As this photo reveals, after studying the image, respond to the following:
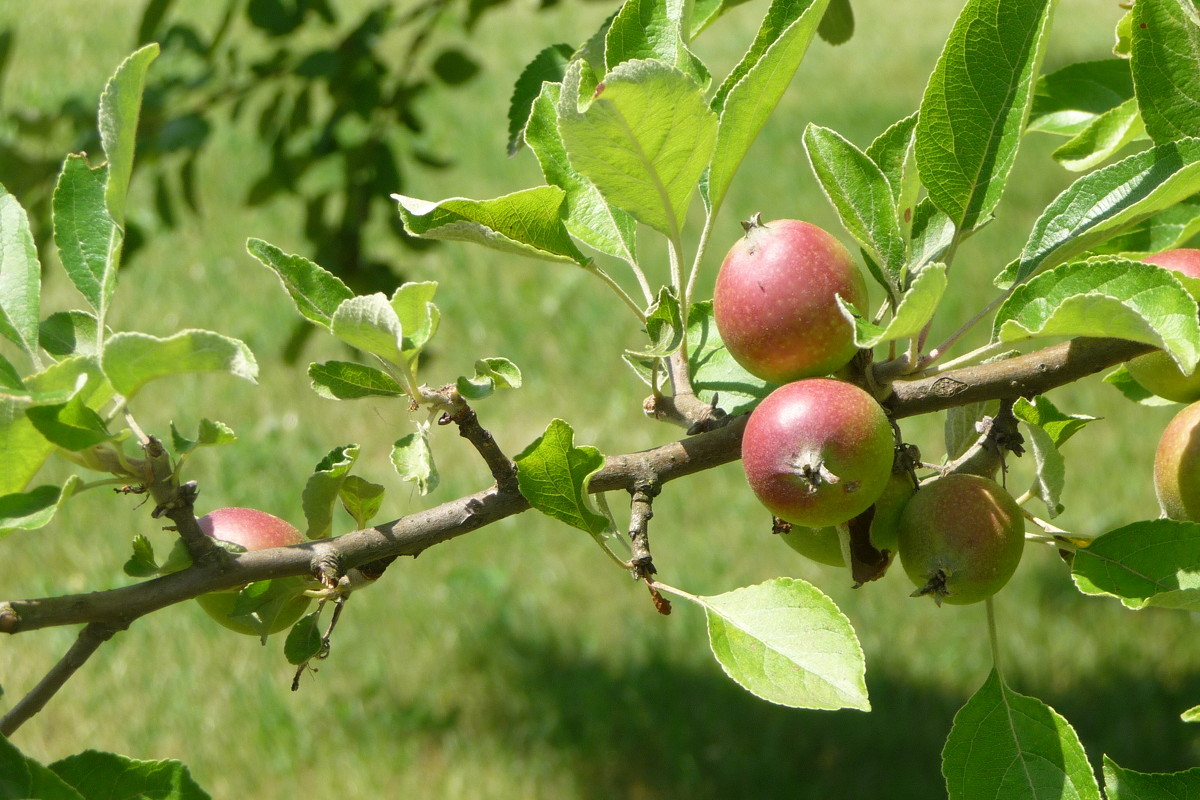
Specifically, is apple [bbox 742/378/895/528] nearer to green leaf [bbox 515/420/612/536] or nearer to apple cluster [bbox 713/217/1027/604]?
apple cluster [bbox 713/217/1027/604]

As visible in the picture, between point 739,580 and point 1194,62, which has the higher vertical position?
point 1194,62

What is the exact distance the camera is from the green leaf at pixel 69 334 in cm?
97

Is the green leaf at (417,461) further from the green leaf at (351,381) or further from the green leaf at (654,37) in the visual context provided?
the green leaf at (654,37)

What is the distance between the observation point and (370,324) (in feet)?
2.75

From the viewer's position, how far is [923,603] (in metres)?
3.61

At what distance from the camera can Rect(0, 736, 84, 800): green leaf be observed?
821mm

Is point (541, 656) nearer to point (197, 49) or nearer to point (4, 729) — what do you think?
point (197, 49)

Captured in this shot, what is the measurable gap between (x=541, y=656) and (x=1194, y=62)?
292 centimetres

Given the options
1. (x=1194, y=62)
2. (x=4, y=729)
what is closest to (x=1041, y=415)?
(x=1194, y=62)

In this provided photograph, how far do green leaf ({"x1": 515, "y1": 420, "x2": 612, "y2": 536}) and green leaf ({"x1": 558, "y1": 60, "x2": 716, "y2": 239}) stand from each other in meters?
0.21

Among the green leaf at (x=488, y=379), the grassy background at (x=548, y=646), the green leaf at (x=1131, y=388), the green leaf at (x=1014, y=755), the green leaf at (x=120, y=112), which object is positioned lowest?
the grassy background at (x=548, y=646)

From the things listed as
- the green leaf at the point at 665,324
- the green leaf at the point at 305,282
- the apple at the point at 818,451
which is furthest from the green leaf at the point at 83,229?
the apple at the point at 818,451

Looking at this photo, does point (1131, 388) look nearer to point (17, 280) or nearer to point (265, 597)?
point (265, 597)

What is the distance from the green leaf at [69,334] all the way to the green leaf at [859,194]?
25.8 inches
